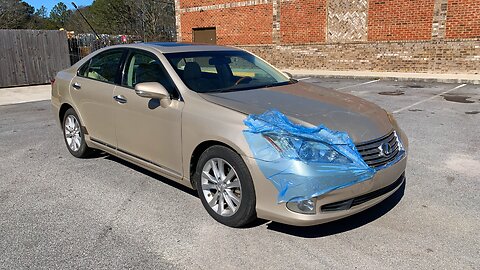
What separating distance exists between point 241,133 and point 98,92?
2.41 metres

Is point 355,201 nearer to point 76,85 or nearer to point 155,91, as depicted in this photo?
point 155,91

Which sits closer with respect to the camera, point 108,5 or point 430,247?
point 430,247

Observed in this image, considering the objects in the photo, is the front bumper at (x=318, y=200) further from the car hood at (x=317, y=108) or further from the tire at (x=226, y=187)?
the car hood at (x=317, y=108)

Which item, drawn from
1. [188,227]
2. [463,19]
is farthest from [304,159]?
[463,19]

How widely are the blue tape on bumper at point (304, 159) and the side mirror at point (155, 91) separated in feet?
3.59

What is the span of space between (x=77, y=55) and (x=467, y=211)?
16601mm

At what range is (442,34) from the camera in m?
15.9

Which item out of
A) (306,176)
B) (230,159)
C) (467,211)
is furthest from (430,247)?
(230,159)

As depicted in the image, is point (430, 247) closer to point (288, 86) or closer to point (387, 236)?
point (387, 236)

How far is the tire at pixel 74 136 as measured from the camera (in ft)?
17.4

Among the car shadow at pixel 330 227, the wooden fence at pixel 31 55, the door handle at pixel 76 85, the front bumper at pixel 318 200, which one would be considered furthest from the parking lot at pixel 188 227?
the wooden fence at pixel 31 55

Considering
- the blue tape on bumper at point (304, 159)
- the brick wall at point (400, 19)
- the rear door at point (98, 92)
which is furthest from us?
the brick wall at point (400, 19)

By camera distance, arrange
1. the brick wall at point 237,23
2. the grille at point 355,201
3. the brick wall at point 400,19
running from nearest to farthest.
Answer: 1. the grille at point 355,201
2. the brick wall at point 400,19
3. the brick wall at point 237,23

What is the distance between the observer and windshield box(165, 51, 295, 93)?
4.04 m
